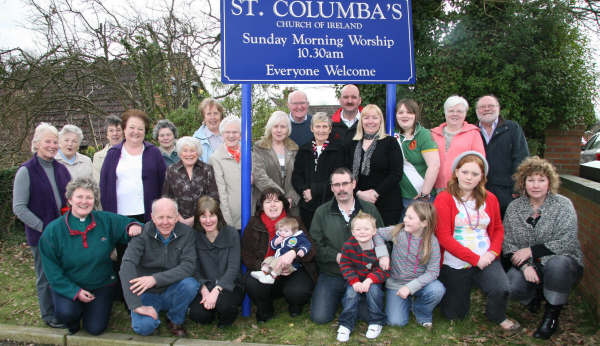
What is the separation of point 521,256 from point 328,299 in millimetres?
1928

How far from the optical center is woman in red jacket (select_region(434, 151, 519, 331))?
3.72 metres

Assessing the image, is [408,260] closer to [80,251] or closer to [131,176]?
[131,176]

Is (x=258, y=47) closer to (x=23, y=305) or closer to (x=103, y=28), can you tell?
(x=23, y=305)

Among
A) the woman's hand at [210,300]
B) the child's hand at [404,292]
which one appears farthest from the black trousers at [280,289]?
the child's hand at [404,292]

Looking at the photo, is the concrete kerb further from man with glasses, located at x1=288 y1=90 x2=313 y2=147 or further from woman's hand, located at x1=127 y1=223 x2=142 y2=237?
man with glasses, located at x1=288 y1=90 x2=313 y2=147

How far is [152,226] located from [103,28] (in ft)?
24.8

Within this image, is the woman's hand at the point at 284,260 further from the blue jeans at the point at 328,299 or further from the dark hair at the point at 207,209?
the dark hair at the point at 207,209

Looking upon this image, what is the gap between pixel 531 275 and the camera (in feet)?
12.1

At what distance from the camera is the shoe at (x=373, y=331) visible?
359 cm

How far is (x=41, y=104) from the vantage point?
26.8ft

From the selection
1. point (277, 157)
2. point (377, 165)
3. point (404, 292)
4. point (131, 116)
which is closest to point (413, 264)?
point (404, 292)

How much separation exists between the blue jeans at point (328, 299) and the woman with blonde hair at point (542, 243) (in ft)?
5.18

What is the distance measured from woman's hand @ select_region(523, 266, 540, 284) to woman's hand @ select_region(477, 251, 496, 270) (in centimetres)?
34

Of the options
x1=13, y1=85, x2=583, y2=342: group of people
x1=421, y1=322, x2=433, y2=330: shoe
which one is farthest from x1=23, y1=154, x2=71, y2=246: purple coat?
x1=421, y1=322, x2=433, y2=330: shoe
